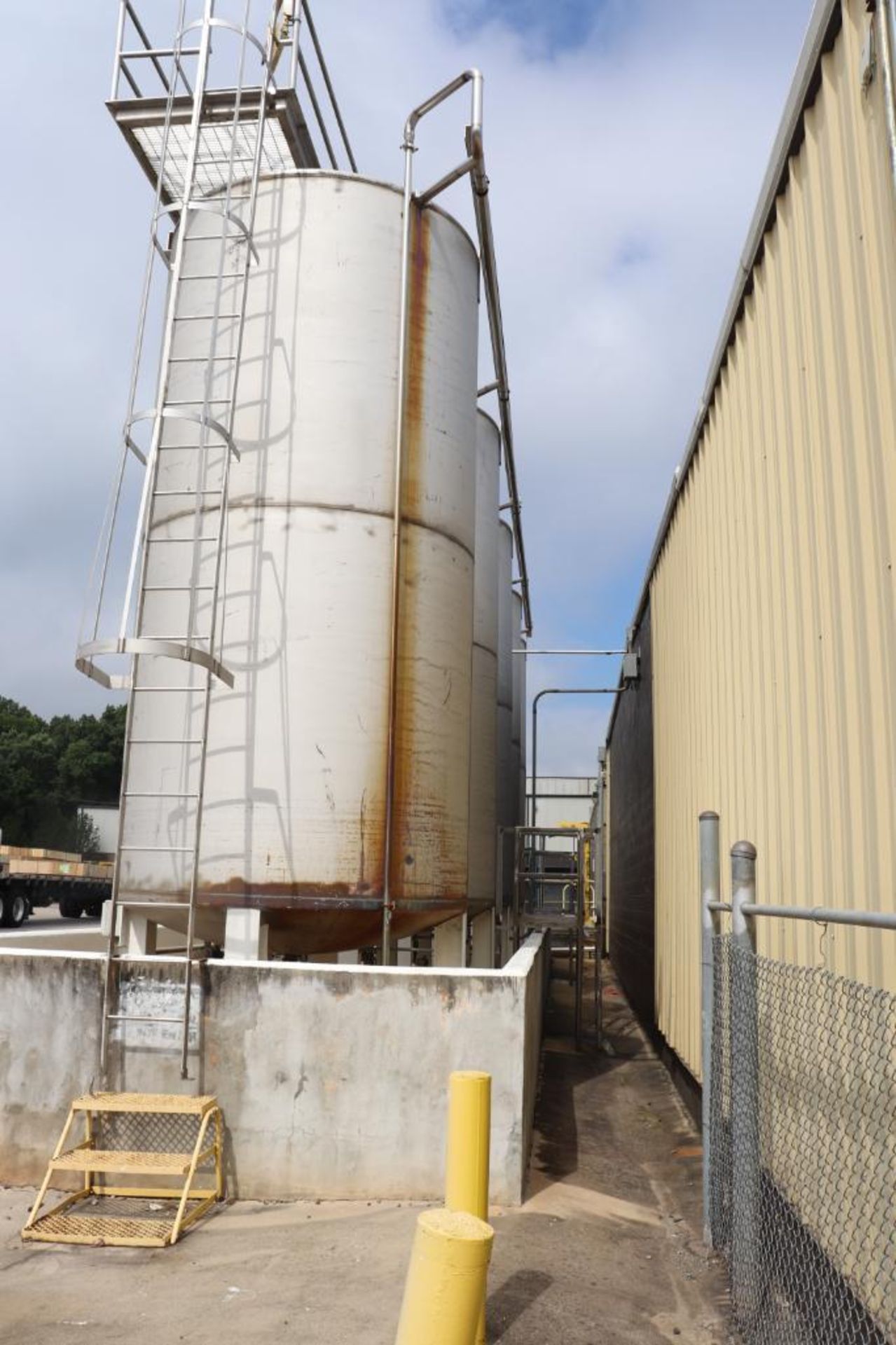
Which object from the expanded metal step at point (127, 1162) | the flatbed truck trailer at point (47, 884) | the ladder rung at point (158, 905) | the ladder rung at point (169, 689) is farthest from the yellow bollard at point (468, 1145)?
the flatbed truck trailer at point (47, 884)

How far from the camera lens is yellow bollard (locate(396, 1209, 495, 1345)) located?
10.1 feet

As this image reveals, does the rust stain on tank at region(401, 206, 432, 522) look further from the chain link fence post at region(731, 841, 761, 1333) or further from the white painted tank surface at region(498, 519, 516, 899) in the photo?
the white painted tank surface at region(498, 519, 516, 899)

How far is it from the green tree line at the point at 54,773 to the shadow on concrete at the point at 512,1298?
59.8m

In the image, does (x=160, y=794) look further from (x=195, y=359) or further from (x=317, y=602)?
(x=195, y=359)

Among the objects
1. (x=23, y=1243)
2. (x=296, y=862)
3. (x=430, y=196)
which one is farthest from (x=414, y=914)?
(x=430, y=196)

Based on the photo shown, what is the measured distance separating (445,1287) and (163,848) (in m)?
5.03

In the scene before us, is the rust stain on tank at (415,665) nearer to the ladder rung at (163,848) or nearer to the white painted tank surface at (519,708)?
the ladder rung at (163,848)

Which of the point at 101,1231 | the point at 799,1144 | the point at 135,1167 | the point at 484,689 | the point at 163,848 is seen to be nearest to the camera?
the point at 799,1144

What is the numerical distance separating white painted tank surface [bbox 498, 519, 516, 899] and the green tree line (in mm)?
47613

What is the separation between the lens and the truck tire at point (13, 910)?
26.6 meters

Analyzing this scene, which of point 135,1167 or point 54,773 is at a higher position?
point 54,773

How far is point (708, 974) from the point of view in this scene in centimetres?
592

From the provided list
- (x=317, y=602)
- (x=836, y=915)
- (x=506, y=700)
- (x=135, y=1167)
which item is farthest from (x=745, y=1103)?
(x=506, y=700)

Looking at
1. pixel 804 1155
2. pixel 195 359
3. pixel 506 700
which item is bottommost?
pixel 804 1155
